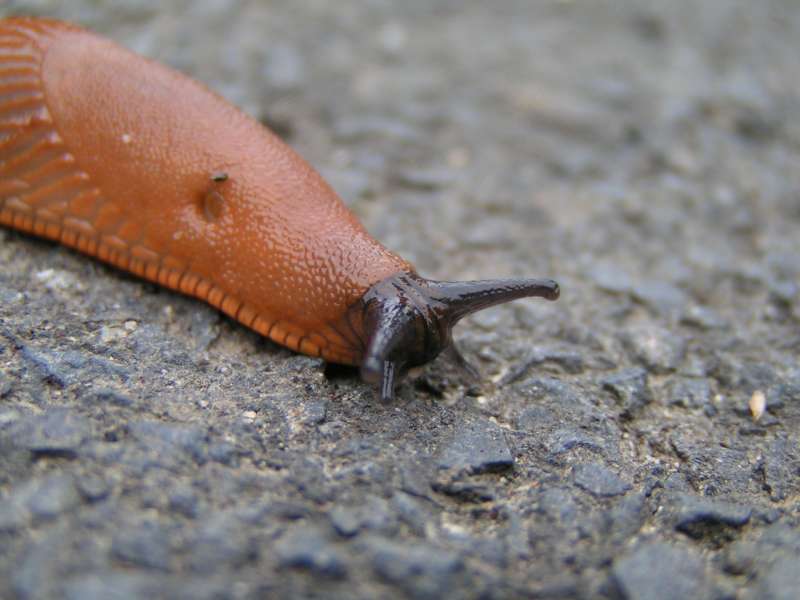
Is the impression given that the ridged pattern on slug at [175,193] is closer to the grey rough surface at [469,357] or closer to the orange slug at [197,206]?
the orange slug at [197,206]

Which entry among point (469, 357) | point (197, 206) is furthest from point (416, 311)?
point (197, 206)

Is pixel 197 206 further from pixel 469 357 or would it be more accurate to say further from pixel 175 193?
pixel 469 357

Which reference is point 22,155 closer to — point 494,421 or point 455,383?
point 455,383

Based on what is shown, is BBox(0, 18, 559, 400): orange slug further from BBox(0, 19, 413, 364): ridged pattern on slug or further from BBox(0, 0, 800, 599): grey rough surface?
BBox(0, 0, 800, 599): grey rough surface

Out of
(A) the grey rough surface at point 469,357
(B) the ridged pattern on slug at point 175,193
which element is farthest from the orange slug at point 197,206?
(A) the grey rough surface at point 469,357

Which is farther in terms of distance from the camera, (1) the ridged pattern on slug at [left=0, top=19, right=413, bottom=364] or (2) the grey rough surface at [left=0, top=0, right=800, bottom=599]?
(1) the ridged pattern on slug at [left=0, top=19, right=413, bottom=364]

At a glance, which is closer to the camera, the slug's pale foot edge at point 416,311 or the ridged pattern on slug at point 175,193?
the slug's pale foot edge at point 416,311

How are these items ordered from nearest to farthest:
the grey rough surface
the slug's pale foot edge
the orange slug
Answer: the grey rough surface → the slug's pale foot edge → the orange slug

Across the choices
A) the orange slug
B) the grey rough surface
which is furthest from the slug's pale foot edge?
the grey rough surface
